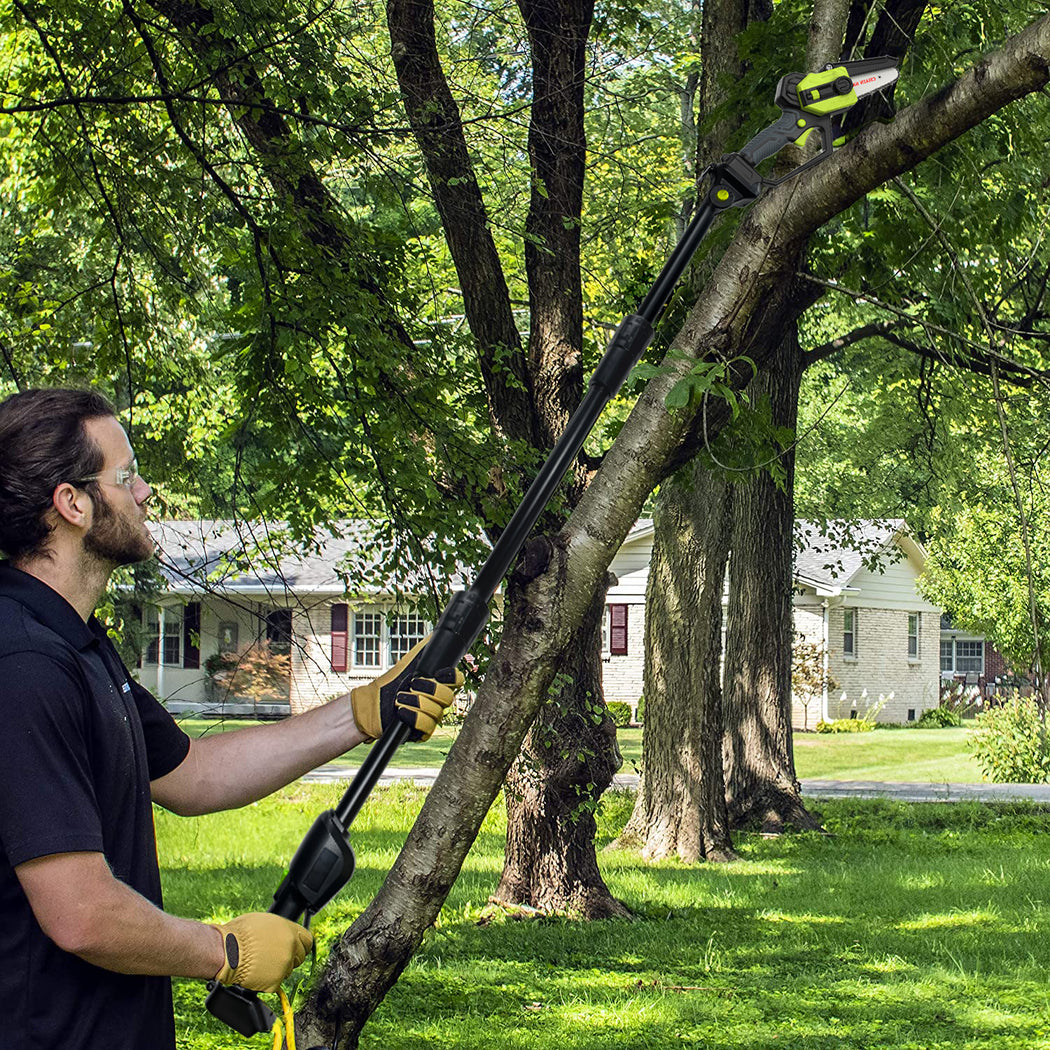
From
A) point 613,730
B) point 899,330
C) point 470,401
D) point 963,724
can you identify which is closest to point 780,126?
point 470,401

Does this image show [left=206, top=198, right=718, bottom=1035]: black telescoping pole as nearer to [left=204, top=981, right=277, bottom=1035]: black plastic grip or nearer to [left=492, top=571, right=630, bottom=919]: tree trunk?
[left=204, top=981, right=277, bottom=1035]: black plastic grip

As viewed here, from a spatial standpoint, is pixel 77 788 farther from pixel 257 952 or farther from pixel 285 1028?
pixel 285 1028

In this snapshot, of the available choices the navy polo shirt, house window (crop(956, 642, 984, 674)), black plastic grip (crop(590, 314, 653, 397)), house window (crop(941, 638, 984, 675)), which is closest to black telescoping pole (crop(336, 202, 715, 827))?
black plastic grip (crop(590, 314, 653, 397))

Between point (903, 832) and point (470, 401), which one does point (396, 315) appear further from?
point (903, 832)

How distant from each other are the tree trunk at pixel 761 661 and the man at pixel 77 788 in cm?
1161

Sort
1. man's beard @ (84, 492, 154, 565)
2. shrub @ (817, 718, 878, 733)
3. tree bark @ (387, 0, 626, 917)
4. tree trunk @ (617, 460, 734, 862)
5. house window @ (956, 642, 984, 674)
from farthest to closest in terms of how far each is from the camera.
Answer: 1. house window @ (956, 642, 984, 674)
2. shrub @ (817, 718, 878, 733)
3. tree trunk @ (617, 460, 734, 862)
4. tree bark @ (387, 0, 626, 917)
5. man's beard @ (84, 492, 154, 565)

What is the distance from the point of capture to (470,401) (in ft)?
23.5

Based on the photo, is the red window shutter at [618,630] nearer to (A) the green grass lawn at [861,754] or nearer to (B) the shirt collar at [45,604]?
(A) the green grass lawn at [861,754]

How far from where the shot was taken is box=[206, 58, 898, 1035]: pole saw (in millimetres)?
2861

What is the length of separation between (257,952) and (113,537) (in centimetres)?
A: 84

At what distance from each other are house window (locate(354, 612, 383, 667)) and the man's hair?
32.2 metres

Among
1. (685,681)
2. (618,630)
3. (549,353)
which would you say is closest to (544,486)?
(549,353)

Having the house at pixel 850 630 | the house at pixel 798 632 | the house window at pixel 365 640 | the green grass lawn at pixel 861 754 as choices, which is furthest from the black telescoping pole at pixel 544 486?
the house window at pixel 365 640

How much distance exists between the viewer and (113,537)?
264 cm
